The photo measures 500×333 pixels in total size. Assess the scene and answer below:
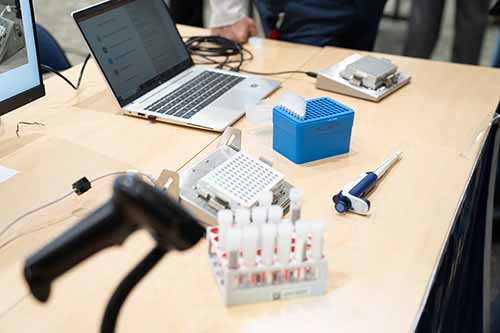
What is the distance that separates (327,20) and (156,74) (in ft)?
2.30

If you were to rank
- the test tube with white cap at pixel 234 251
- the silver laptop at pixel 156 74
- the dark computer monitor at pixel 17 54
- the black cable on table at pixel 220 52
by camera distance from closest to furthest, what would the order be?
the test tube with white cap at pixel 234 251
the dark computer monitor at pixel 17 54
the silver laptop at pixel 156 74
the black cable on table at pixel 220 52

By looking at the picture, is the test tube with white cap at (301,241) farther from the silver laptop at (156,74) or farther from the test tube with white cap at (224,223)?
Answer: the silver laptop at (156,74)

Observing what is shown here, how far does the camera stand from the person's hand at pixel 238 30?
171cm

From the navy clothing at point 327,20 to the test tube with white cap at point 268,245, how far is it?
4.06 feet

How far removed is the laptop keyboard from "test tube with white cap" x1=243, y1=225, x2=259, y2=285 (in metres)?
0.57

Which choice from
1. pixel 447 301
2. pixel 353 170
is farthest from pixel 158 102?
pixel 447 301

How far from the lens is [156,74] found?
1346 mm

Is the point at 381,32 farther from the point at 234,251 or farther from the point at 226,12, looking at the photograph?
the point at 234,251

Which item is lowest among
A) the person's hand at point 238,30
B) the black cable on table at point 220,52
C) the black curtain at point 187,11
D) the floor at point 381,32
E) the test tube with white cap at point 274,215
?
the floor at point 381,32

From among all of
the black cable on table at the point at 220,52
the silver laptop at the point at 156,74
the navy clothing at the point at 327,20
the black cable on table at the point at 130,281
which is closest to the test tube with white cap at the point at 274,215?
the black cable on table at the point at 130,281

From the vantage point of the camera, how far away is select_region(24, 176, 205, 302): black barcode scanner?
1.42ft

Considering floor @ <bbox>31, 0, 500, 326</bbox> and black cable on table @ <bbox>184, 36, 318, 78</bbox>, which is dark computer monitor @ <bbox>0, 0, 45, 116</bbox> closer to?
black cable on table @ <bbox>184, 36, 318, 78</bbox>

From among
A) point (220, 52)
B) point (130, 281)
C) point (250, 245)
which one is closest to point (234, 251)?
point (250, 245)

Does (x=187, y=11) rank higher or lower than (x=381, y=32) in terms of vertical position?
higher
